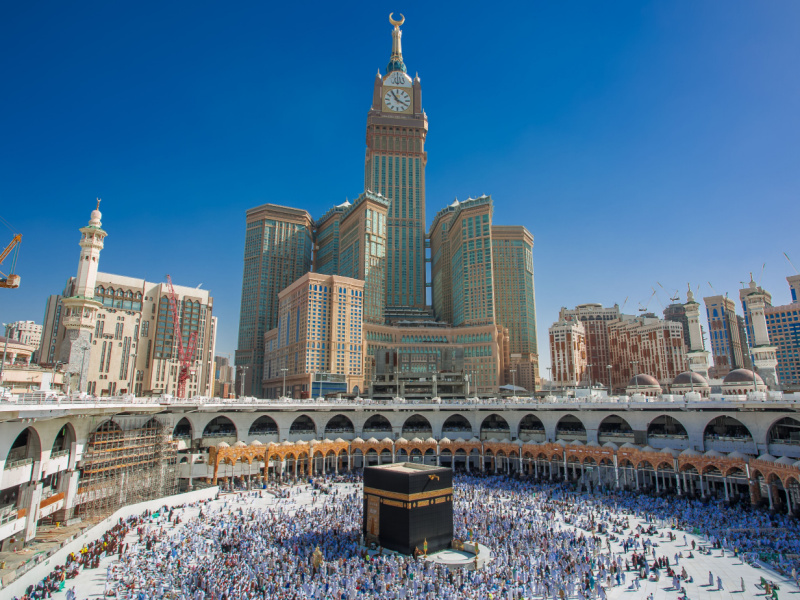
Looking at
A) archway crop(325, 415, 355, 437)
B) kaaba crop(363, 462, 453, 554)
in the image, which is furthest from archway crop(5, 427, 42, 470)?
archway crop(325, 415, 355, 437)

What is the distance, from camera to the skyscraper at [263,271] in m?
161

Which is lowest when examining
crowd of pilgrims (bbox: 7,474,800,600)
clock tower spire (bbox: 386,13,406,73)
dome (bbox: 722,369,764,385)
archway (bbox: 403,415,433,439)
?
crowd of pilgrims (bbox: 7,474,800,600)

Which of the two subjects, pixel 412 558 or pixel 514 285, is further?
pixel 514 285

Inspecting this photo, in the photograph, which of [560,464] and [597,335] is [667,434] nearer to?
[560,464]

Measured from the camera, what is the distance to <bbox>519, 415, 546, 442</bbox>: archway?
61.8 metres

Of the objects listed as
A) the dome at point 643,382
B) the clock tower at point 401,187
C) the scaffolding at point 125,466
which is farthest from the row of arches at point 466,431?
the clock tower at point 401,187

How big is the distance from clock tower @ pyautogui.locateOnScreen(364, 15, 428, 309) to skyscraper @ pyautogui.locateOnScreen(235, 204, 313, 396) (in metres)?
30.7

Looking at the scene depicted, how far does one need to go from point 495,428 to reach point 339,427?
20.9 m

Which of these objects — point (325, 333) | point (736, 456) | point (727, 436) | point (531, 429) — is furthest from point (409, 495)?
point (325, 333)

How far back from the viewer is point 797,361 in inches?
5138

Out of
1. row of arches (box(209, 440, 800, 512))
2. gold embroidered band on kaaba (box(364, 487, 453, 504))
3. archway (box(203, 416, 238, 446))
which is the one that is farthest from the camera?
archway (box(203, 416, 238, 446))

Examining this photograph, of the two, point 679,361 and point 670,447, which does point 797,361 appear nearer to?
point 679,361

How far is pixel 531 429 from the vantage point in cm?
6325

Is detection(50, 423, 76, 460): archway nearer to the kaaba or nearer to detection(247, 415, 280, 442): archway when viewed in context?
the kaaba
